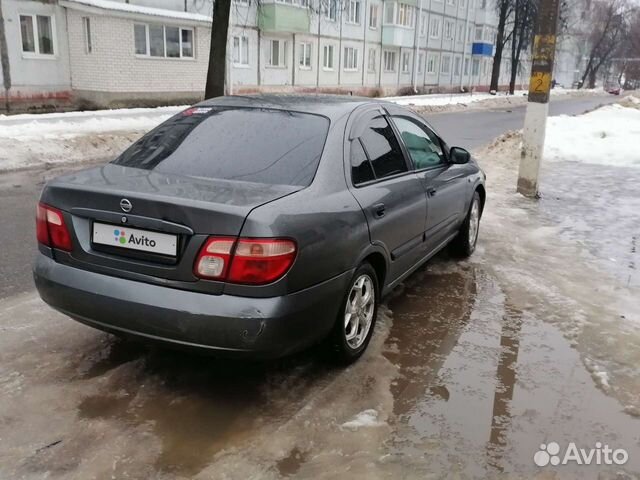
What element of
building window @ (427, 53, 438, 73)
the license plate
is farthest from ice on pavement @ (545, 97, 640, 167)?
building window @ (427, 53, 438, 73)

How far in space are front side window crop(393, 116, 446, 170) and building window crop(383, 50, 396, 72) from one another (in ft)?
120

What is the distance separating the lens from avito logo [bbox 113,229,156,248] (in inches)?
119

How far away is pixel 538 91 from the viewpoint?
8.63 m

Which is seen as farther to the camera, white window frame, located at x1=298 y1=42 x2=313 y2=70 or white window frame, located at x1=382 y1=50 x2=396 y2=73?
white window frame, located at x1=382 y1=50 x2=396 y2=73

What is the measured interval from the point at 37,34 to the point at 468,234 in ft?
62.1

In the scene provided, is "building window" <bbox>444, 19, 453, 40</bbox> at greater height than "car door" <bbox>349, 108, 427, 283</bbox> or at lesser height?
greater

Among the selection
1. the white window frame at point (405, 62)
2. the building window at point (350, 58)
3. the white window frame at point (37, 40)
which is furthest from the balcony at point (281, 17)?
the white window frame at point (405, 62)

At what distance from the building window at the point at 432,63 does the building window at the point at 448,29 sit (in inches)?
100

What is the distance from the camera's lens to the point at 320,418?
10.5 ft

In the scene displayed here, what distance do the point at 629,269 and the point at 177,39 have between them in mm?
21802

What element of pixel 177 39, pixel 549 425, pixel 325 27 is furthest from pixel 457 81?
pixel 549 425

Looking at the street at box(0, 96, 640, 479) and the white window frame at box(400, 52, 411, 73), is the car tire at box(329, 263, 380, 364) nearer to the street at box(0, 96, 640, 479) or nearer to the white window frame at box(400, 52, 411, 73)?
the street at box(0, 96, 640, 479)

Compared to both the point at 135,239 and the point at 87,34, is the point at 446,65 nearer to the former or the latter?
the point at 87,34

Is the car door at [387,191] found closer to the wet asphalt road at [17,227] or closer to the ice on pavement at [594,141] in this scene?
the wet asphalt road at [17,227]
